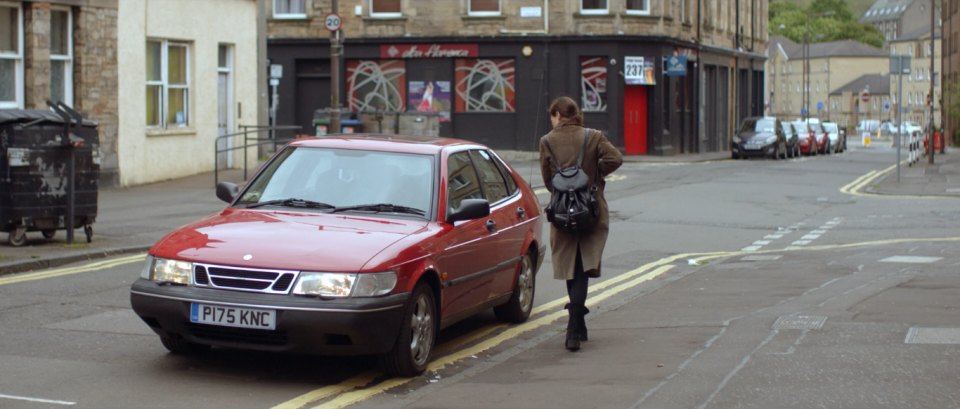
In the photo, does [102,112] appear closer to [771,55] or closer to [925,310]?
[925,310]

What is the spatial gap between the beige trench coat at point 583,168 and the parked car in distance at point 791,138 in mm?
44731

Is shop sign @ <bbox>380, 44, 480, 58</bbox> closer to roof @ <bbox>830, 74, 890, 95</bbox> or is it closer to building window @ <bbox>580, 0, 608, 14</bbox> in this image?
building window @ <bbox>580, 0, 608, 14</bbox>

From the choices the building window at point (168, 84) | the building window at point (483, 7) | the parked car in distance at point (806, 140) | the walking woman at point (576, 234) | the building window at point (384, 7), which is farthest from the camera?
the parked car in distance at point (806, 140)

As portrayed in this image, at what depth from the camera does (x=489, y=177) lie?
10.4 metres

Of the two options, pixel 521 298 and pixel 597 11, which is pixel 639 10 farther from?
pixel 521 298

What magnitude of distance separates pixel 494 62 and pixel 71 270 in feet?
117

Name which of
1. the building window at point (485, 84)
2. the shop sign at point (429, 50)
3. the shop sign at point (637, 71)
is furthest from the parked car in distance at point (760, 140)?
the shop sign at point (429, 50)

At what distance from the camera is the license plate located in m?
7.83

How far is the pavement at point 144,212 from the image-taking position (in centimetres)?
1474

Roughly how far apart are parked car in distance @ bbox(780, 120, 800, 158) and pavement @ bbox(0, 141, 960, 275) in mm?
13886

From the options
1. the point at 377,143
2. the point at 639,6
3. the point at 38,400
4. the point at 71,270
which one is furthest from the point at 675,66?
the point at 38,400

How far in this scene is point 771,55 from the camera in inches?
6511

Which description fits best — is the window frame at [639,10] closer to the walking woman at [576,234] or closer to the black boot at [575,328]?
the walking woman at [576,234]

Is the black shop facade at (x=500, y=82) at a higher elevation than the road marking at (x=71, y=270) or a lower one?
higher
